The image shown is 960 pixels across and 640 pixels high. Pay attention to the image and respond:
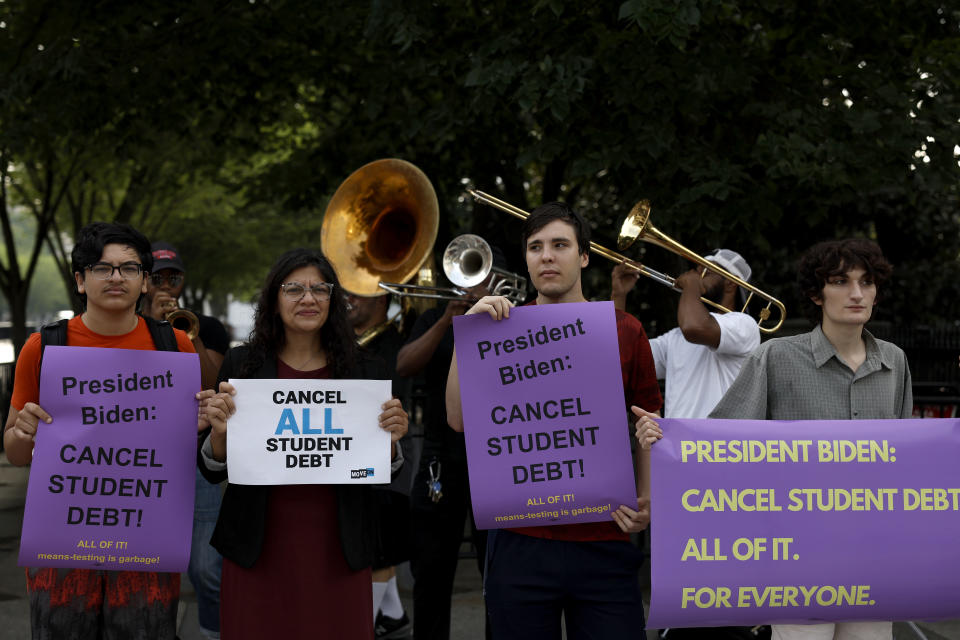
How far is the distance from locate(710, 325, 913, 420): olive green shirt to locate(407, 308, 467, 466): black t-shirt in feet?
4.91

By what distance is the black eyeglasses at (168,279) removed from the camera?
5.10 meters

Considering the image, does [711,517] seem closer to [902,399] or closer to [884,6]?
[902,399]

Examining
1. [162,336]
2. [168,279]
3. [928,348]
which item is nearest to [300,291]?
[162,336]

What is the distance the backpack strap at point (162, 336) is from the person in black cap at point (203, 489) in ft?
3.44

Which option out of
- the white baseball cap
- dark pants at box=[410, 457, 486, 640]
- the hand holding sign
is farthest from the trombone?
the hand holding sign

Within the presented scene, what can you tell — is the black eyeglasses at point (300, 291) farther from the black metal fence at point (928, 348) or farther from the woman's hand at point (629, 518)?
the black metal fence at point (928, 348)

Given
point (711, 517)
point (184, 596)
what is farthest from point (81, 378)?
point (184, 596)

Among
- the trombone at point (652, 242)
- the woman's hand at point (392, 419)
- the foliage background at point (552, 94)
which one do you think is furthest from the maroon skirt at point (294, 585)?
the foliage background at point (552, 94)

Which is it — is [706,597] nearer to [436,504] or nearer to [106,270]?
[436,504]

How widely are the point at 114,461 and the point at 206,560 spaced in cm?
163

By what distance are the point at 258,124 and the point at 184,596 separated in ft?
21.5

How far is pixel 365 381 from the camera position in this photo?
11.0ft

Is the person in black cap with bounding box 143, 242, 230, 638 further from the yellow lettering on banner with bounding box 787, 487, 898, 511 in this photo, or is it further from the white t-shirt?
the yellow lettering on banner with bounding box 787, 487, 898, 511

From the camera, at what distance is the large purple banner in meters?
3.22
